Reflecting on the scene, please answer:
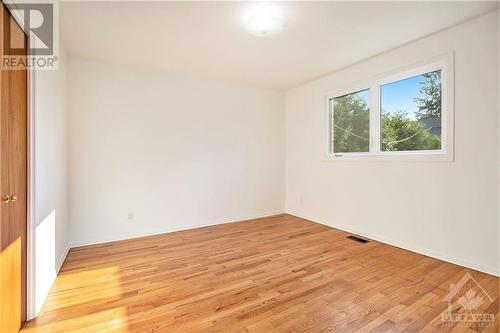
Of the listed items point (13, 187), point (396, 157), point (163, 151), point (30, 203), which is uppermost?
point (163, 151)

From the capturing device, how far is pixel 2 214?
1.41 metres

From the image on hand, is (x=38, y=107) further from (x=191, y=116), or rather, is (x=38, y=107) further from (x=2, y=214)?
(x=191, y=116)

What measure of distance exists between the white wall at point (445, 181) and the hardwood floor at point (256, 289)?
11.0 inches

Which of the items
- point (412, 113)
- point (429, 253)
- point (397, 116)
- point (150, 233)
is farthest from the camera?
point (150, 233)

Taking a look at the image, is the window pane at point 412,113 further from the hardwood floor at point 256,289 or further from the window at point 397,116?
the hardwood floor at point 256,289

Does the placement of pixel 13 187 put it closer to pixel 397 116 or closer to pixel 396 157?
pixel 396 157

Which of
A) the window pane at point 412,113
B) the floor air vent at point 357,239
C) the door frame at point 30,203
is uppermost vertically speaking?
the window pane at point 412,113

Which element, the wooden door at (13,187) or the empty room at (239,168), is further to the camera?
the empty room at (239,168)

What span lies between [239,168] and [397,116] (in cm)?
268

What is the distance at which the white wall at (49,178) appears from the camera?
1851mm

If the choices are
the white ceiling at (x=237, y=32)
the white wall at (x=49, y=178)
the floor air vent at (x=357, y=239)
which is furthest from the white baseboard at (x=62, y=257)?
the floor air vent at (x=357, y=239)

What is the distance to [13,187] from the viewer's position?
157 cm

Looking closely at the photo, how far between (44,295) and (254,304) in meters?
1.74

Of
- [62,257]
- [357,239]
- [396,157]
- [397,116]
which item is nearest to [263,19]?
[397,116]
